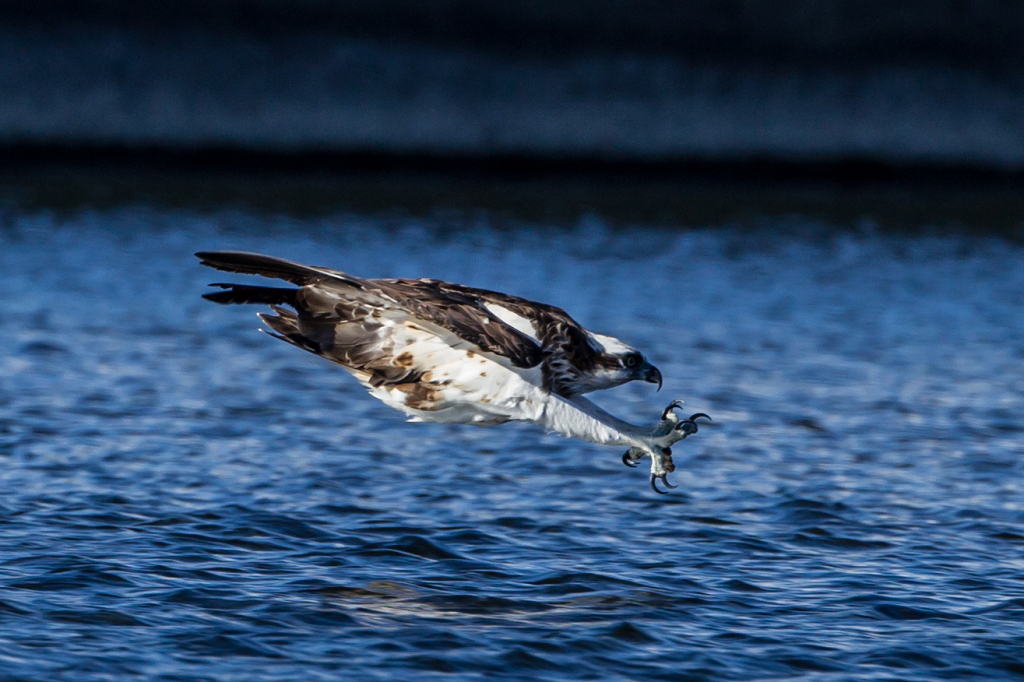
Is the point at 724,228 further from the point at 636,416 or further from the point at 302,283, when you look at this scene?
the point at 302,283

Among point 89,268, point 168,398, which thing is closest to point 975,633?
point 168,398

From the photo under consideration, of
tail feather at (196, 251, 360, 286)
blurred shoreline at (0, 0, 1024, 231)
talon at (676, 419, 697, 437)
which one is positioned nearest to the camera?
tail feather at (196, 251, 360, 286)

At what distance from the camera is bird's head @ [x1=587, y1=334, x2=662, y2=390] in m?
8.41

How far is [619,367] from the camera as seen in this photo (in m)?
8.45

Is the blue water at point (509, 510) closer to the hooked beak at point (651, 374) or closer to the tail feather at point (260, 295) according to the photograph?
the hooked beak at point (651, 374)

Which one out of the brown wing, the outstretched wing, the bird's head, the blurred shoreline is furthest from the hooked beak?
the blurred shoreline

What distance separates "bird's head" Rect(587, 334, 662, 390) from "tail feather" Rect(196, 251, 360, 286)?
1480 mm

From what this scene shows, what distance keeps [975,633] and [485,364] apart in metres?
3.00

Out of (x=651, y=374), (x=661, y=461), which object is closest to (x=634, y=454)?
(x=661, y=461)

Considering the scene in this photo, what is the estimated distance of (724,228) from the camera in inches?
1004

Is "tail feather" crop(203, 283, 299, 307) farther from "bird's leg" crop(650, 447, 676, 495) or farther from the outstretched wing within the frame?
"bird's leg" crop(650, 447, 676, 495)

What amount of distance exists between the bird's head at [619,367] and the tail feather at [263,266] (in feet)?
4.86

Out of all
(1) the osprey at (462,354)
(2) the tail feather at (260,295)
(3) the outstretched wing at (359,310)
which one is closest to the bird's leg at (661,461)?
(1) the osprey at (462,354)

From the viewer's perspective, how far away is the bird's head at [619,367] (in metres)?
8.41
